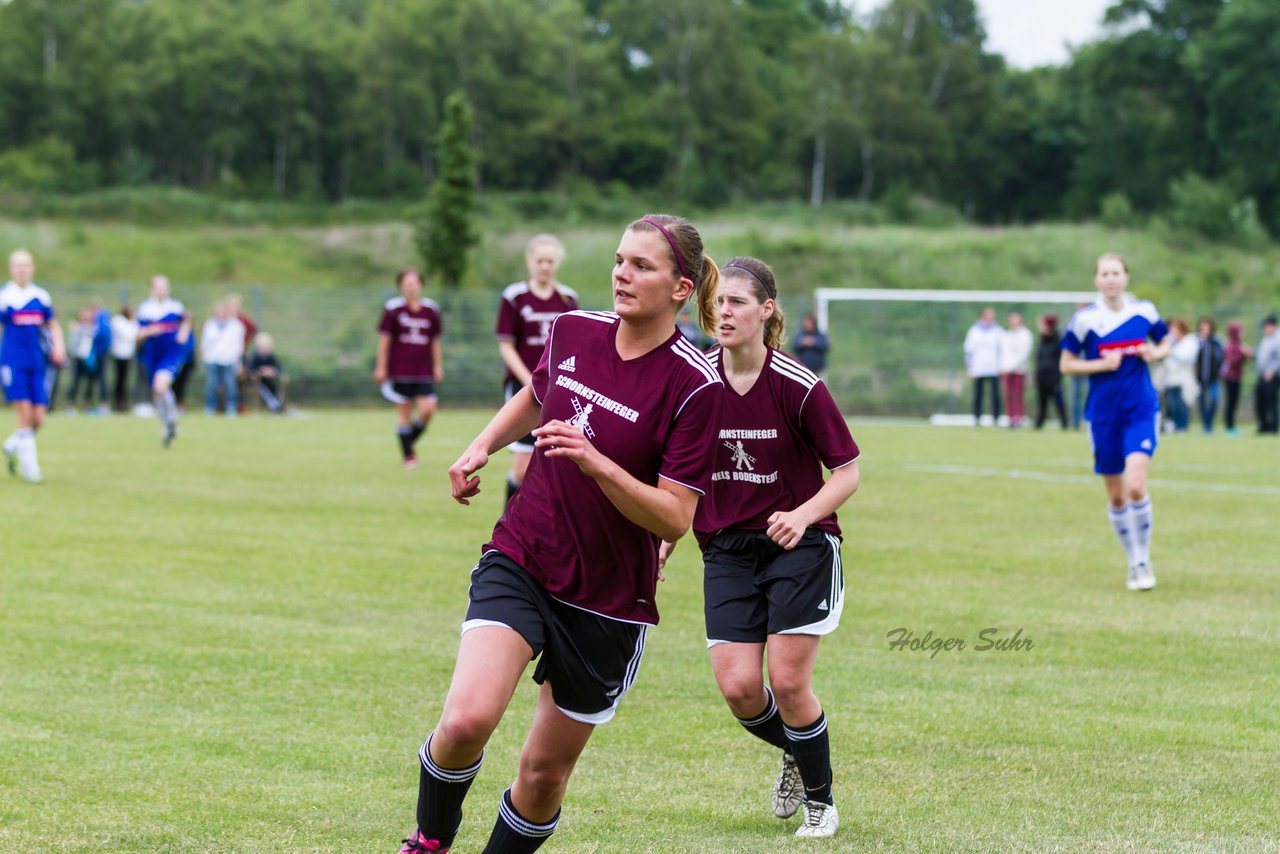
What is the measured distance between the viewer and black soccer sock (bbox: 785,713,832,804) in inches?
201

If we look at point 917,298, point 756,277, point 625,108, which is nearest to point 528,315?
point 756,277

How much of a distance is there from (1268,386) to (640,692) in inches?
983

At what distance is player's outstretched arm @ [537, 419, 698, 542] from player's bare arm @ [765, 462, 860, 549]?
0.90m

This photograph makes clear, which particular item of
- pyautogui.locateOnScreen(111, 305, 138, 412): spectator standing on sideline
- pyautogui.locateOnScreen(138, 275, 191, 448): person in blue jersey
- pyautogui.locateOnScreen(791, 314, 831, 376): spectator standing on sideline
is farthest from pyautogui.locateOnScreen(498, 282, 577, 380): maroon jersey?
pyautogui.locateOnScreen(111, 305, 138, 412): spectator standing on sideline

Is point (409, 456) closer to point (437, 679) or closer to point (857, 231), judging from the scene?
point (437, 679)

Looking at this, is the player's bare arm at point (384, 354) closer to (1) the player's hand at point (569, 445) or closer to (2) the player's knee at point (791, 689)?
(2) the player's knee at point (791, 689)

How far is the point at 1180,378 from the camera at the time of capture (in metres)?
29.5

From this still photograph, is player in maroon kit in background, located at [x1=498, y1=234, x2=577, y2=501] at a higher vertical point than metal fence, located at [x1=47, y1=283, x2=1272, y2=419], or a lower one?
higher

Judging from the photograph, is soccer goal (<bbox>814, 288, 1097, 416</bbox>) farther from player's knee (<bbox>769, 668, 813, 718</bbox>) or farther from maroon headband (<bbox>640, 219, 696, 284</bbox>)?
maroon headband (<bbox>640, 219, 696, 284</bbox>)

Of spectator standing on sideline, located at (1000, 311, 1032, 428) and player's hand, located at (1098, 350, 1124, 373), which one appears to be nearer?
player's hand, located at (1098, 350, 1124, 373)

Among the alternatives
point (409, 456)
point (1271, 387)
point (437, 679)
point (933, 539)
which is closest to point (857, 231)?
point (1271, 387)

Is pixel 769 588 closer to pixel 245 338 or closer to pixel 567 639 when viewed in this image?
pixel 567 639

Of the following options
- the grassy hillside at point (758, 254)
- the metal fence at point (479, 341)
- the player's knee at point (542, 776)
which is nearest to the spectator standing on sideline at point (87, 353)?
the metal fence at point (479, 341)

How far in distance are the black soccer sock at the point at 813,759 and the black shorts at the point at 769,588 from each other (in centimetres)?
33
